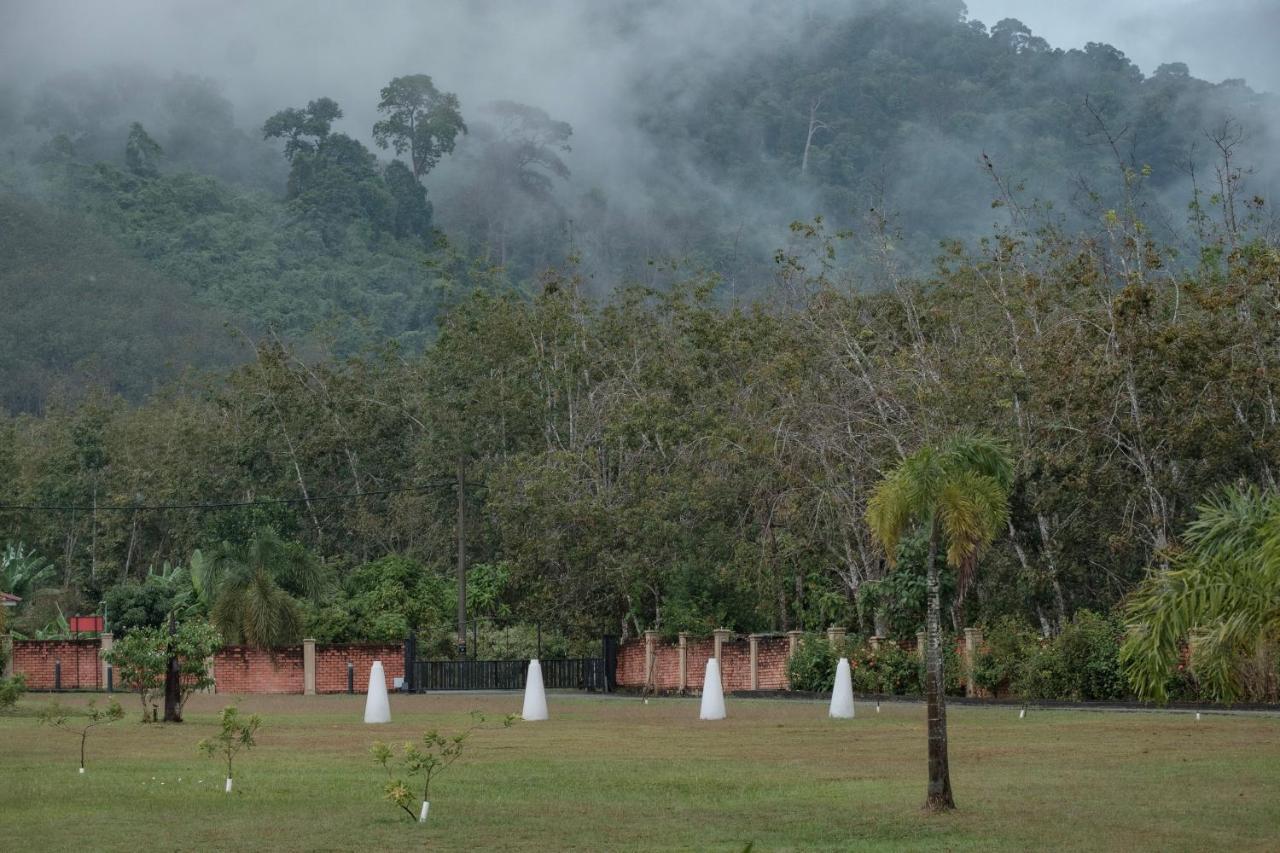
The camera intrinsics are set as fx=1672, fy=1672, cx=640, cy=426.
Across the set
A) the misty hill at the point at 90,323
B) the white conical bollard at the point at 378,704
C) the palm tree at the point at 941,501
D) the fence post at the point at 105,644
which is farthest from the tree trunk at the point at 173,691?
the misty hill at the point at 90,323

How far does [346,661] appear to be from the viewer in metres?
45.8

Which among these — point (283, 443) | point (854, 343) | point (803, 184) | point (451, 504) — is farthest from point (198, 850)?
point (803, 184)

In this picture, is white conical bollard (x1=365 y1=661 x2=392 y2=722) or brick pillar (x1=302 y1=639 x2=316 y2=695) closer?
white conical bollard (x1=365 y1=661 x2=392 y2=722)

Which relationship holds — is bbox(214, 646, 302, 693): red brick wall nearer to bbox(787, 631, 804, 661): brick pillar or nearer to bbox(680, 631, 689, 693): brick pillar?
bbox(680, 631, 689, 693): brick pillar

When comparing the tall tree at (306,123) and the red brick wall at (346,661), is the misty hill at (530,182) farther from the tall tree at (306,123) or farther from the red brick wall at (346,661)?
the red brick wall at (346,661)

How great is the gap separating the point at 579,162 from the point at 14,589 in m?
146

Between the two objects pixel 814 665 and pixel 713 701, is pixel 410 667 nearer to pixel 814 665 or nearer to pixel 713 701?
pixel 814 665

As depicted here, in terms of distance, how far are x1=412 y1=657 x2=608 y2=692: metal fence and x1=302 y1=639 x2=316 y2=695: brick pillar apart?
3.07m

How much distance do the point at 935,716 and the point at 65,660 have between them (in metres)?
38.7

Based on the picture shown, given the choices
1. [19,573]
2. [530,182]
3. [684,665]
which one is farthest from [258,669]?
[530,182]

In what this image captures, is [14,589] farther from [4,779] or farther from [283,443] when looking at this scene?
[4,779]

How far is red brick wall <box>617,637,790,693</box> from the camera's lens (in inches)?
1569

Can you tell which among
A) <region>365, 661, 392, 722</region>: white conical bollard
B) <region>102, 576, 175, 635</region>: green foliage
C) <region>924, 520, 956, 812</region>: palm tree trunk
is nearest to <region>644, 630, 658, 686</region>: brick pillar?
<region>365, 661, 392, 722</region>: white conical bollard

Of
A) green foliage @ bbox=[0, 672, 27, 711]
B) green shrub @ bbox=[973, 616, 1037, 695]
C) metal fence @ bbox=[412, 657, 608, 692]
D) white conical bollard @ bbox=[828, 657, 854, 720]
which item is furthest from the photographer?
metal fence @ bbox=[412, 657, 608, 692]
